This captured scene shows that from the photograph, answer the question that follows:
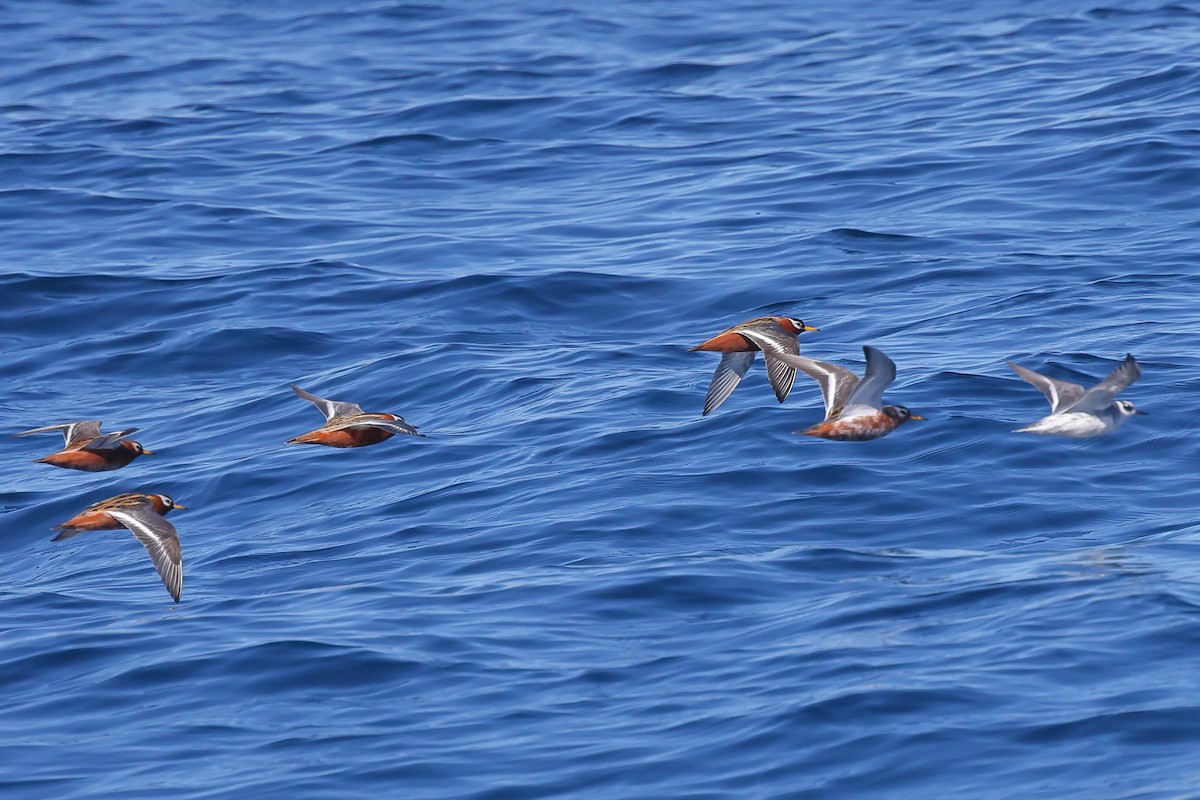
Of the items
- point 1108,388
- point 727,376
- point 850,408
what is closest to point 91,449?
point 727,376

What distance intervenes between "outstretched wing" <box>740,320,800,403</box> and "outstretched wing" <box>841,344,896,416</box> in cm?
109

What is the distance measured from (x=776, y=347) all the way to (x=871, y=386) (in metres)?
1.45

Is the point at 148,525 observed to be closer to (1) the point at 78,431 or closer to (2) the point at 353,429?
(2) the point at 353,429

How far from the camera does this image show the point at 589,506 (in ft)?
47.0

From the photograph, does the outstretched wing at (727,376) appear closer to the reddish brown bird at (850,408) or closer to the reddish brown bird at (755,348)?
the reddish brown bird at (755,348)

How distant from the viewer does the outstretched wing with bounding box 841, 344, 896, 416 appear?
11672 mm

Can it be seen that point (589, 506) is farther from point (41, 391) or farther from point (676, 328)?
Answer: point (41, 391)

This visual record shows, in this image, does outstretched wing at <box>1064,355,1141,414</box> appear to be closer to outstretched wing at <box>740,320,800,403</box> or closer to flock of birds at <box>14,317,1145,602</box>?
flock of birds at <box>14,317,1145,602</box>

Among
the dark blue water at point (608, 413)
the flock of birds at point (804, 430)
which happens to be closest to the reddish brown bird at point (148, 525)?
the flock of birds at point (804, 430)

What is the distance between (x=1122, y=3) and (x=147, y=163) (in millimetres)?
17733

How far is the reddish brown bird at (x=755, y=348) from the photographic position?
13734 millimetres

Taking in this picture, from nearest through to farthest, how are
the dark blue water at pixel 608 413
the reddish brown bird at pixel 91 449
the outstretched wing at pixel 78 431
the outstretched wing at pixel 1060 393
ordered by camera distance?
the dark blue water at pixel 608 413
the outstretched wing at pixel 1060 393
the reddish brown bird at pixel 91 449
the outstretched wing at pixel 78 431

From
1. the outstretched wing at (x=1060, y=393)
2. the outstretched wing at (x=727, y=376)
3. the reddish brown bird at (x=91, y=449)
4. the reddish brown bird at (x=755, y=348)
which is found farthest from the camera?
the outstretched wing at (x=727, y=376)

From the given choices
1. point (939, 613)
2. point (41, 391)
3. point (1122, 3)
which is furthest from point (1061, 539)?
point (1122, 3)
